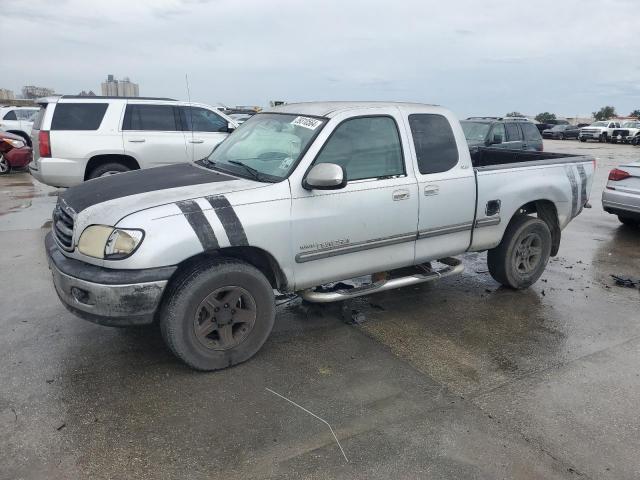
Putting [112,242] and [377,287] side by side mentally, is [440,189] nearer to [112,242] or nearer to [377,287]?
[377,287]

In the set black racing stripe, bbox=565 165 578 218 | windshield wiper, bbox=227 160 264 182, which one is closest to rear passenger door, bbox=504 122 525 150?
black racing stripe, bbox=565 165 578 218

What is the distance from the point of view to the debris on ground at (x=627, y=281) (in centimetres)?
595

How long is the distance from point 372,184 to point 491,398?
5.90 feet

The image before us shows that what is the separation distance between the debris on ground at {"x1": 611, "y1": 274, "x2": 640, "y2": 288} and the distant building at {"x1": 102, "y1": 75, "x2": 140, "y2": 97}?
27.4 feet

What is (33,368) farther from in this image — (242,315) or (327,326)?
(327,326)

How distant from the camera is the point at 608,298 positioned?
552cm

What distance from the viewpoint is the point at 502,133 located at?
13211 mm

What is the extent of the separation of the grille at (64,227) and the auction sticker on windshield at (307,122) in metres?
1.84

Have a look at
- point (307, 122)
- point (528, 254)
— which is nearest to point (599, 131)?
point (528, 254)

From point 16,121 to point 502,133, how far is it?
15066 mm

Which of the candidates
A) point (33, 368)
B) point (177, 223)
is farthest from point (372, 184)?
point (33, 368)

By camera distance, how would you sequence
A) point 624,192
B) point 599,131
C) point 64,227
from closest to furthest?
1. point 64,227
2. point 624,192
3. point 599,131

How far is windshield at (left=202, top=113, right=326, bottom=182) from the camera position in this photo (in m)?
4.07

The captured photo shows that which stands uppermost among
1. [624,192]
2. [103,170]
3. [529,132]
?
[529,132]
